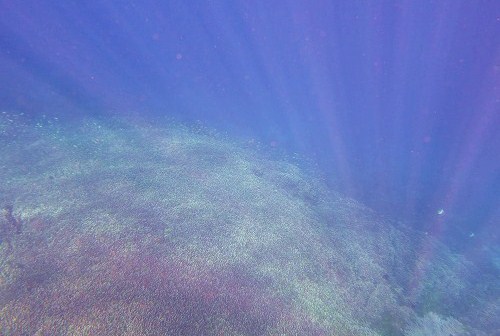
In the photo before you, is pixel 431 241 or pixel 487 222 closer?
pixel 431 241

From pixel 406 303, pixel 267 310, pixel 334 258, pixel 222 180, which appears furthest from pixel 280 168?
pixel 267 310

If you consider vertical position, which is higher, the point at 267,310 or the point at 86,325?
the point at 267,310

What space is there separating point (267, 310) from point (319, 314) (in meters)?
1.87

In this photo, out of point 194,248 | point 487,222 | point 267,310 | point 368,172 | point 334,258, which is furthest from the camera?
point 368,172

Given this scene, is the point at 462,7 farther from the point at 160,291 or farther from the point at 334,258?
the point at 160,291

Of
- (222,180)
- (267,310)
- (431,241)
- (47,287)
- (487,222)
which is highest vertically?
(487,222)

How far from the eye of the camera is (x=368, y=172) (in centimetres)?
2952

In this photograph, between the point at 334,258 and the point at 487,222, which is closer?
the point at 334,258

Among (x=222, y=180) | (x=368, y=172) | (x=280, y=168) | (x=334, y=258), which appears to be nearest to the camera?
(x=334, y=258)

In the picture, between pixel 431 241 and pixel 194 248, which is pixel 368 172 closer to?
pixel 431 241

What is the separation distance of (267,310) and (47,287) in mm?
6167

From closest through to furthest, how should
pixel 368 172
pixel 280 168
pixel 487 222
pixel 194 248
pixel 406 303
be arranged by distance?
1. pixel 194 248
2. pixel 406 303
3. pixel 280 168
4. pixel 487 222
5. pixel 368 172

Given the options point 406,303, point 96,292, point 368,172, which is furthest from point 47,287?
point 368,172

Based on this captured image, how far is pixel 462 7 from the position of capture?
29781 mm
